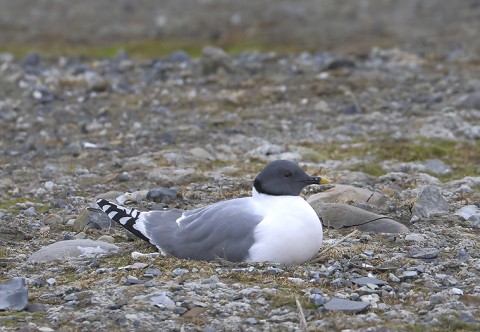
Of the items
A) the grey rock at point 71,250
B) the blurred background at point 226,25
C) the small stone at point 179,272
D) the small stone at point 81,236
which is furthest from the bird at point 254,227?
the blurred background at point 226,25

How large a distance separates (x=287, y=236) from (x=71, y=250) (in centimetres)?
210

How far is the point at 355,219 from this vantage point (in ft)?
31.7

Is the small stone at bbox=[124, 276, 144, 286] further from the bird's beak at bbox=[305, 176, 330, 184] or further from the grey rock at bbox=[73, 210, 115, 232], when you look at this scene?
the grey rock at bbox=[73, 210, 115, 232]

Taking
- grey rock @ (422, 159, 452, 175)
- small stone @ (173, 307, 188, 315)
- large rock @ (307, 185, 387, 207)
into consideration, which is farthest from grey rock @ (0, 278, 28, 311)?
grey rock @ (422, 159, 452, 175)

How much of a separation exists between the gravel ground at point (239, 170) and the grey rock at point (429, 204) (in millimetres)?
23

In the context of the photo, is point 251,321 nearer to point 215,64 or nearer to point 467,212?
point 467,212

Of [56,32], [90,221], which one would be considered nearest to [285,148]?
[90,221]

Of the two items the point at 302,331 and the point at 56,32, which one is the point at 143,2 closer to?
the point at 56,32

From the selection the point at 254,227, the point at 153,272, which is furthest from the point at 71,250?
the point at 254,227

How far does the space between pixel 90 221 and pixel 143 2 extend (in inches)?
1132

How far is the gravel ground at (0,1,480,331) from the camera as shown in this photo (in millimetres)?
7352

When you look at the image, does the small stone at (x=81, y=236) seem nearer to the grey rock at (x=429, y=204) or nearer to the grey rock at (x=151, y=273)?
the grey rock at (x=151, y=273)

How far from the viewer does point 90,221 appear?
9.99 m

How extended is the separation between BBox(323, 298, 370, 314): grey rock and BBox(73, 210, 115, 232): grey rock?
336 centimetres
